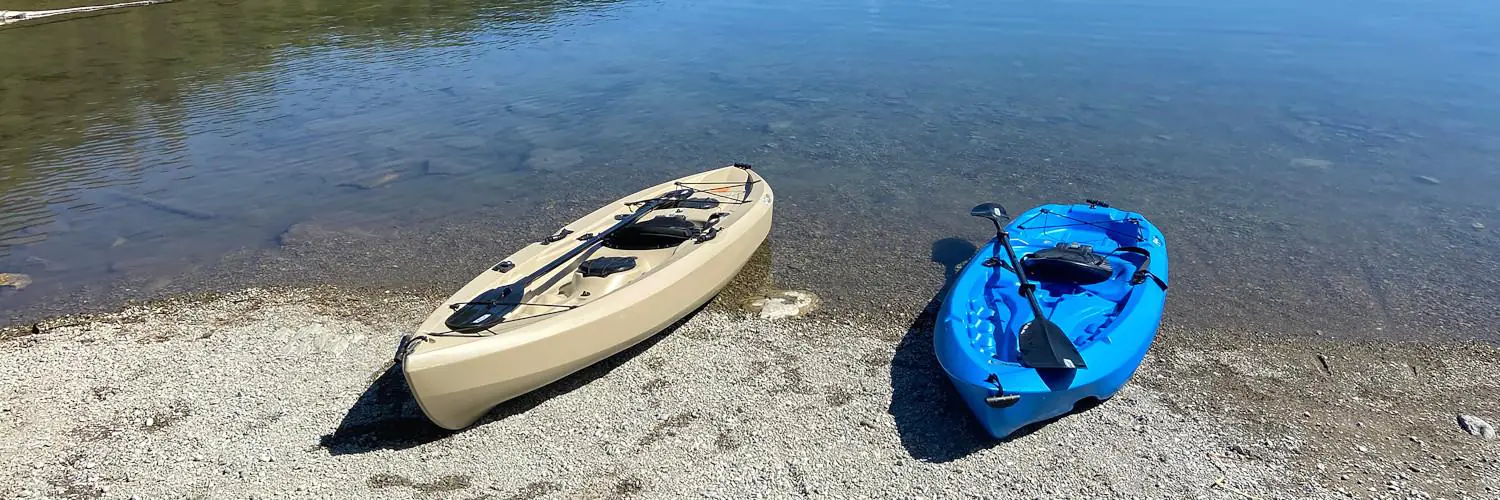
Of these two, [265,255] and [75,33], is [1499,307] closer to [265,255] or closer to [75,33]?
[265,255]

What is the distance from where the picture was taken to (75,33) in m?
27.0

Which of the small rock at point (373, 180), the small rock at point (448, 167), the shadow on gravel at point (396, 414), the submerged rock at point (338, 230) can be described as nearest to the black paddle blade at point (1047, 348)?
the shadow on gravel at point (396, 414)

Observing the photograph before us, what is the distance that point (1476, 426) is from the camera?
7.54 m

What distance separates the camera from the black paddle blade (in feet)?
23.6

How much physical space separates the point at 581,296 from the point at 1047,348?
4.21m

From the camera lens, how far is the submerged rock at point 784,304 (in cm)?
977

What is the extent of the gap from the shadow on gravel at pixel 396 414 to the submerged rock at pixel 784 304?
63.6 inches

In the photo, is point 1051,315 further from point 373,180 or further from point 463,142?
point 463,142

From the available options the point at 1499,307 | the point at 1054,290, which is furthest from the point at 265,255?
the point at 1499,307

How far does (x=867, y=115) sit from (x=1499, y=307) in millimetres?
10433

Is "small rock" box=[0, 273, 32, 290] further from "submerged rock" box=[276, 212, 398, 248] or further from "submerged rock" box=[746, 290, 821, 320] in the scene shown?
"submerged rock" box=[746, 290, 821, 320]

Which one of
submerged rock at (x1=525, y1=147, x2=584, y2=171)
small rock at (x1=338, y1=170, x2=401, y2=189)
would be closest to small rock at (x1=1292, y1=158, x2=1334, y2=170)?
submerged rock at (x1=525, y1=147, x2=584, y2=171)

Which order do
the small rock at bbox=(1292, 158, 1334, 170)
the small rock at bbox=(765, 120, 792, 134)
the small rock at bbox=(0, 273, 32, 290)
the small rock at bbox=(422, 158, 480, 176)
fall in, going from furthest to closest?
1. the small rock at bbox=(765, 120, 792, 134)
2. the small rock at bbox=(422, 158, 480, 176)
3. the small rock at bbox=(1292, 158, 1334, 170)
4. the small rock at bbox=(0, 273, 32, 290)

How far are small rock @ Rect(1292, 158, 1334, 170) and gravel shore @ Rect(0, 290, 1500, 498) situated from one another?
19.9 ft
